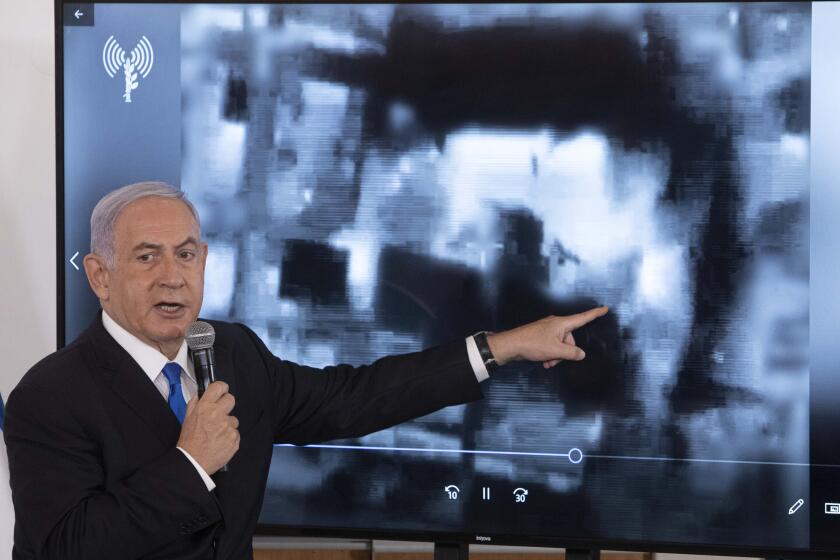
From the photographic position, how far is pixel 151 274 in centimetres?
255

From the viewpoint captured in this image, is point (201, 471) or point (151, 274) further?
point (151, 274)

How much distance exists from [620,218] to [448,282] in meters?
0.55

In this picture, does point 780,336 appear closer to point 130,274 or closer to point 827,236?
point 827,236

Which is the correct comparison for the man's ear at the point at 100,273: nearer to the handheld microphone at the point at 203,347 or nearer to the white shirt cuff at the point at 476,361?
the handheld microphone at the point at 203,347

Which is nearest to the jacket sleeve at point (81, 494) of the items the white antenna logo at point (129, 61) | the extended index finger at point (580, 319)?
the extended index finger at point (580, 319)

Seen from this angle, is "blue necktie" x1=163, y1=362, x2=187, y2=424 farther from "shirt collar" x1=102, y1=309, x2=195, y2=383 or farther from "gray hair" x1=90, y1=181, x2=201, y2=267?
"gray hair" x1=90, y1=181, x2=201, y2=267

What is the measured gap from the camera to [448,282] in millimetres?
3168

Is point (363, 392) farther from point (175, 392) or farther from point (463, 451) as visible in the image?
point (175, 392)

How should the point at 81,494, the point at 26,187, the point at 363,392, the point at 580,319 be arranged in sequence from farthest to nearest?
1. the point at 26,187
2. the point at 363,392
3. the point at 580,319
4. the point at 81,494

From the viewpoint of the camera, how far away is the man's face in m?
2.54

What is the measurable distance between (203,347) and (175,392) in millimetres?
191

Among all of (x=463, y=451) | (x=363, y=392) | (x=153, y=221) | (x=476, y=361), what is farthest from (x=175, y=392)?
(x=463, y=451)

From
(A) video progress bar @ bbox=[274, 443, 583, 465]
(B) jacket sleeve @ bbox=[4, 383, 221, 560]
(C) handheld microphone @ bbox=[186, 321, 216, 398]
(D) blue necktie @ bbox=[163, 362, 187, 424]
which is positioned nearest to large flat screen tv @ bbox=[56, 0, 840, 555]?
(A) video progress bar @ bbox=[274, 443, 583, 465]

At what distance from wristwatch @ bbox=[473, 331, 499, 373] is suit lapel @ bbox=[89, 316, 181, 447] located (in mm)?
838
